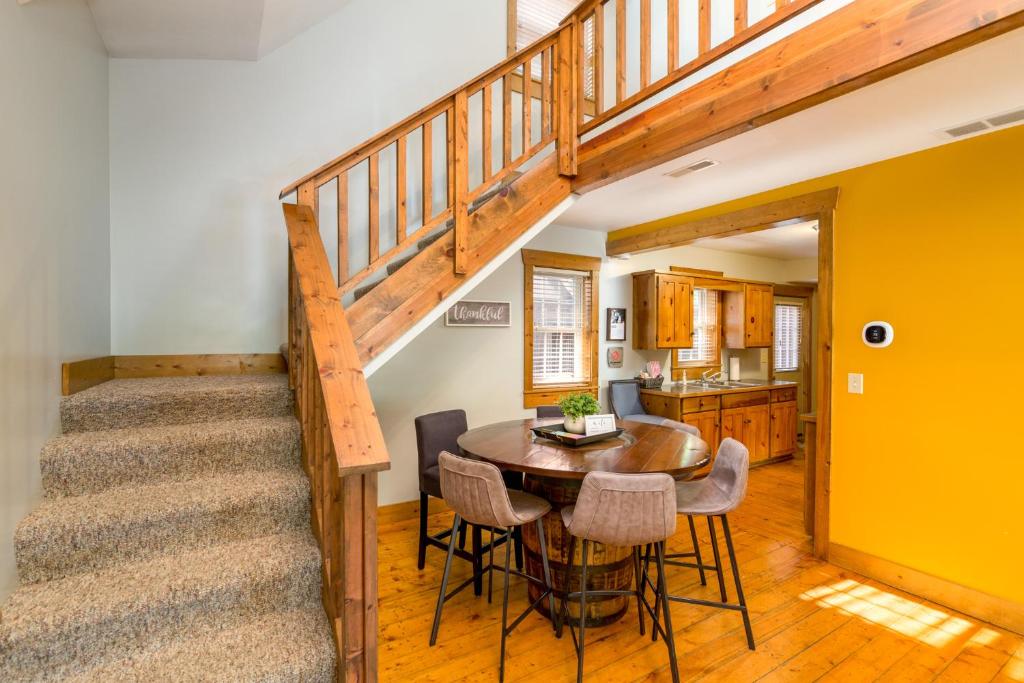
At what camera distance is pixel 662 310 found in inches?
208

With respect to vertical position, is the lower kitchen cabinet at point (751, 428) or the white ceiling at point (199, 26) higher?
the white ceiling at point (199, 26)

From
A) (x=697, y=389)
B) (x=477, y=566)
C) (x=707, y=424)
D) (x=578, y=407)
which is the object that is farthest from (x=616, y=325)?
(x=477, y=566)

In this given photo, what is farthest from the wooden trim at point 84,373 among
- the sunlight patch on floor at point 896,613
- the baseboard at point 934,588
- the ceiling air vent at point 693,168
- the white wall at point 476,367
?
the baseboard at point 934,588

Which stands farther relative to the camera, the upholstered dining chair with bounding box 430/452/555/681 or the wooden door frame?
the wooden door frame

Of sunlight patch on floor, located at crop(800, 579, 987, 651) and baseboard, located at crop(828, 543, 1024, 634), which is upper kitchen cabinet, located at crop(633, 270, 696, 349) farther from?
sunlight patch on floor, located at crop(800, 579, 987, 651)

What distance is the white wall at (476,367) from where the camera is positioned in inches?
157

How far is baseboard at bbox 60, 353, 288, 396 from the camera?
286 centimetres

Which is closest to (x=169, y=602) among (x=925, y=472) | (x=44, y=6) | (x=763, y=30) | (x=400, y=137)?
(x=400, y=137)

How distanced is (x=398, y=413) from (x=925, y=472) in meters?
3.48

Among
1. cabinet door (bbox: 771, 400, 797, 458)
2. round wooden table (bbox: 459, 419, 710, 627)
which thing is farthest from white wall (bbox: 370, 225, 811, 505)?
cabinet door (bbox: 771, 400, 797, 458)

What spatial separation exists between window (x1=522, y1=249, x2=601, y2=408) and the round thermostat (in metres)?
2.44

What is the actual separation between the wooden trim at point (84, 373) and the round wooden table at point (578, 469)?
5.92ft

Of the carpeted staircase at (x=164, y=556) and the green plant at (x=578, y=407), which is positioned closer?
the carpeted staircase at (x=164, y=556)

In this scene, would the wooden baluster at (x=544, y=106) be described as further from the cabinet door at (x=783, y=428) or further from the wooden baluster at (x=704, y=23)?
the cabinet door at (x=783, y=428)
